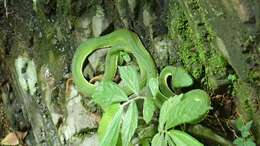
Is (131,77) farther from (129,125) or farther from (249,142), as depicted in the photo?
(249,142)

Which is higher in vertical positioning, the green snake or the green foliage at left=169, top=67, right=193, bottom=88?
the green snake

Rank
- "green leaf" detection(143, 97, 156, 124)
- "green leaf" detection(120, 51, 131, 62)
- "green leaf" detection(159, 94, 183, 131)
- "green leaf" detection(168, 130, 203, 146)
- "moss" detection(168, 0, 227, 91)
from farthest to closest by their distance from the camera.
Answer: "green leaf" detection(120, 51, 131, 62), "moss" detection(168, 0, 227, 91), "green leaf" detection(143, 97, 156, 124), "green leaf" detection(159, 94, 183, 131), "green leaf" detection(168, 130, 203, 146)

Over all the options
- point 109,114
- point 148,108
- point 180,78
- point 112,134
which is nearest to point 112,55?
point 180,78

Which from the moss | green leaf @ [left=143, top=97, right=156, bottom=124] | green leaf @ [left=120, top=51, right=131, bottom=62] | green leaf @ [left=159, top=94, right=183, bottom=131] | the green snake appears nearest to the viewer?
green leaf @ [left=159, top=94, right=183, bottom=131]

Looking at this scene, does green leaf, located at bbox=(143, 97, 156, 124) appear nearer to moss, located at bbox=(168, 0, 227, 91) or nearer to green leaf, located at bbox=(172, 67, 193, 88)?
green leaf, located at bbox=(172, 67, 193, 88)

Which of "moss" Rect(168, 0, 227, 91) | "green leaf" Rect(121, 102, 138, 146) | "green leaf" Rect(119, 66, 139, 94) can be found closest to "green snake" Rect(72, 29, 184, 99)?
"moss" Rect(168, 0, 227, 91)

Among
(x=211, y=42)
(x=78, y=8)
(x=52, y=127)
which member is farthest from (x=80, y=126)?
(x=211, y=42)
